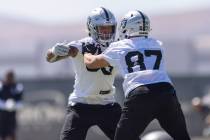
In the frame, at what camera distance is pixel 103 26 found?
1050 centimetres

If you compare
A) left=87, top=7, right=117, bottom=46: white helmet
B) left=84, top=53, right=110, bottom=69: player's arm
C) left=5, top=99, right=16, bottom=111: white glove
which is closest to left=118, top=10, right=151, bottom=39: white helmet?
left=84, top=53, right=110, bottom=69: player's arm

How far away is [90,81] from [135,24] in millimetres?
1042

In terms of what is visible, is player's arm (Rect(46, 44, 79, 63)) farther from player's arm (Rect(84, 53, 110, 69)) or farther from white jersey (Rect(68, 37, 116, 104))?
player's arm (Rect(84, 53, 110, 69))

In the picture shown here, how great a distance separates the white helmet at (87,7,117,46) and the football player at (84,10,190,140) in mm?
665

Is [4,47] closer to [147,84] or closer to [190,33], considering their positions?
[190,33]

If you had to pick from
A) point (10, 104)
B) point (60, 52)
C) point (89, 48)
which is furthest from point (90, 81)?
point (10, 104)

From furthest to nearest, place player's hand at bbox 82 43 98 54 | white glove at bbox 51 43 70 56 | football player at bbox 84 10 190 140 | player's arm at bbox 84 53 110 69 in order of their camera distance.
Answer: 1. player's hand at bbox 82 43 98 54
2. white glove at bbox 51 43 70 56
3. player's arm at bbox 84 53 110 69
4. football player at bbox 84 10 190 140

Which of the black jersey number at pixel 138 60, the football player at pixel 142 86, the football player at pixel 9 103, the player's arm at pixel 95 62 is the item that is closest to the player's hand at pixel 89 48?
the player's arm at pixel 95 62

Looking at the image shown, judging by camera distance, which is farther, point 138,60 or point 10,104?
point 10,104

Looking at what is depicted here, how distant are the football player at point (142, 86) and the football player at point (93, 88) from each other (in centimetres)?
67

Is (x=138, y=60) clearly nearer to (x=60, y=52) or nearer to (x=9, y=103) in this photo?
(x=60, y=52)

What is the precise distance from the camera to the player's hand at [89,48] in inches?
410

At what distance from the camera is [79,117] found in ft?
34.3

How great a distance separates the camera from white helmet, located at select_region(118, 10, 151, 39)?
984cm
